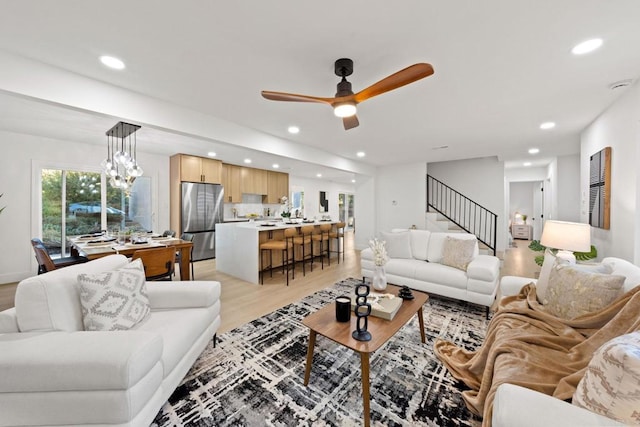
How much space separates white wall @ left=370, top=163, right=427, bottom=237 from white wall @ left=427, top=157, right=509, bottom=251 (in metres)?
1.09

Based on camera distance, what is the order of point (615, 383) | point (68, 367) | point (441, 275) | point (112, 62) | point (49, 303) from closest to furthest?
point (615, 383)
point (68, 367)
point (49, 303)
point (112, 62)
point (441, 275)

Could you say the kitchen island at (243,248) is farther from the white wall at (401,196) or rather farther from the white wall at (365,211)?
the white wall at (401,196)

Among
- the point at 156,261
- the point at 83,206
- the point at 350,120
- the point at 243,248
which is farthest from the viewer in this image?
the point at 83,206

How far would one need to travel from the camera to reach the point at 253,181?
743 cm

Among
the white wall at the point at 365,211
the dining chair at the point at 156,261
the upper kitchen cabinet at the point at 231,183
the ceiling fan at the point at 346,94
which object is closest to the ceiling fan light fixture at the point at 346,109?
the ceiling fan at the point at 346,94

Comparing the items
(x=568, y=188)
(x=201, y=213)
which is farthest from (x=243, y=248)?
(x=568, y=188)

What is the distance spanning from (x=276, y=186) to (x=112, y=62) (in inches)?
242

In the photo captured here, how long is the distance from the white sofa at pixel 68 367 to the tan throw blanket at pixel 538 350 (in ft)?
5.66

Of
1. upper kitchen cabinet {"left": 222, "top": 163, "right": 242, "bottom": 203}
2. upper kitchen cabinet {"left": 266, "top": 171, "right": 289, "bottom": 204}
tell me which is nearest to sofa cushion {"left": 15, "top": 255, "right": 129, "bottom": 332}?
upper kitchen cabinet {"left": 222, "top": 163, "right": 242, "bottom": 203}

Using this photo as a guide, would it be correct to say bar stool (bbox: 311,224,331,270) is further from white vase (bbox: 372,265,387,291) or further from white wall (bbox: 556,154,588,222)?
white wall (bbox: 556,154,588,222)

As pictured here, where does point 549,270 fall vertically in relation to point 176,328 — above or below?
above

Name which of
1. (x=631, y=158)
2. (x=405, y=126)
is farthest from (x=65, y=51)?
(x=631, y=158)

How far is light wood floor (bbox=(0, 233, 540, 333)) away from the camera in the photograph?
304 cm

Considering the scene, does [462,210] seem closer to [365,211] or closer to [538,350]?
[365,211]
